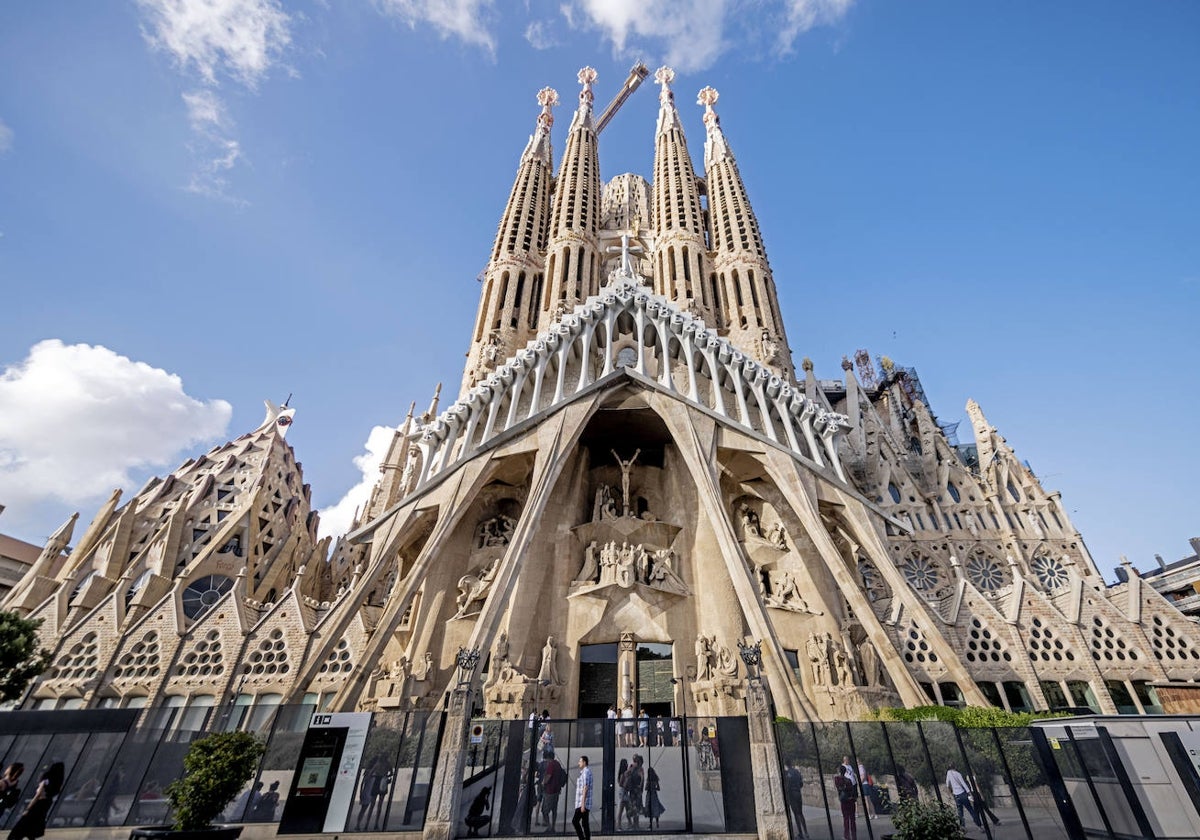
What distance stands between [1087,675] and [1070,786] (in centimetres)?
1509

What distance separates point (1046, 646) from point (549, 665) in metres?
16.9

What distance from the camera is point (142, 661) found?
Result: 18.2 metres

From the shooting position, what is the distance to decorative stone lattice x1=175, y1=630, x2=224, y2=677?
1798 centimetres

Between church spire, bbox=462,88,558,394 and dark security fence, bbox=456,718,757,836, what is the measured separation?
18954 mm

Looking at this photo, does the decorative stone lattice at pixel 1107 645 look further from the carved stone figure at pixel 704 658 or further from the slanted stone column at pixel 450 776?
the slanted stone column at pixel 450 776

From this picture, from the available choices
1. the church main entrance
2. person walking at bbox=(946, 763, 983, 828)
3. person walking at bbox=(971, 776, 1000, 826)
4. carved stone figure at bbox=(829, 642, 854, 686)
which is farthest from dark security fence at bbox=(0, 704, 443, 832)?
carved stone figure at bbox=(829, 642, 854, 686)

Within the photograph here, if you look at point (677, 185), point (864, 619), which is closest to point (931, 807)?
point (864, 619)

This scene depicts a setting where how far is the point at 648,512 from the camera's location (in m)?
21.2

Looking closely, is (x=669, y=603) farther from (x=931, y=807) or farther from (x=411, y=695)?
(x=931, y=807)

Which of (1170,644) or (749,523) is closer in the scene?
(1170,644)

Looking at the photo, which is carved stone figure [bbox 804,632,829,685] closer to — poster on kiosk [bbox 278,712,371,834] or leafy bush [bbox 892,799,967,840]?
leafy bush [bbox 892,799,967,840]

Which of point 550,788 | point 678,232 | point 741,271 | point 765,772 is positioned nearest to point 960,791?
point 765,772

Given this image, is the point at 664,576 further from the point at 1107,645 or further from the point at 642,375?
the point at 1107,645

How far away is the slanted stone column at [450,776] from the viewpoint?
7.29 metres
